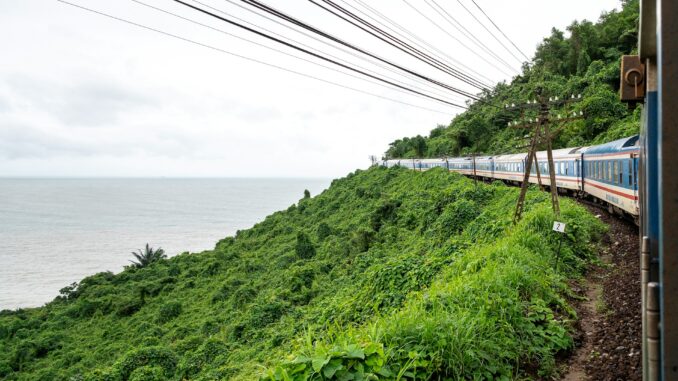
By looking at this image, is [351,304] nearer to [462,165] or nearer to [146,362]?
[146,362]

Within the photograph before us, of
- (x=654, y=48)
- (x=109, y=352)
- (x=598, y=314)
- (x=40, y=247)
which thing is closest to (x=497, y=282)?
(x=598, y=314)

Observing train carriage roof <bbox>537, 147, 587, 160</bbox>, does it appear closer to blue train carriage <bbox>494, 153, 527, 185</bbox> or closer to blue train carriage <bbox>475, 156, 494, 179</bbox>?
blue train carriage <bbox>494, 153, 527, 185</bbox>

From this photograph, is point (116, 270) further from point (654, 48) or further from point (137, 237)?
point (654, 48)

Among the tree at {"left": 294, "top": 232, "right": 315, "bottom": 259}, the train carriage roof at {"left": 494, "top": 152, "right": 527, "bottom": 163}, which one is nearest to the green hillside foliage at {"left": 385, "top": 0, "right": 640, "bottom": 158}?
the train carriage roof at {"left": 494, "top": 152, "right": 527, "bottom": 163}

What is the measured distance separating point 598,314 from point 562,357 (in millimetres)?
1590

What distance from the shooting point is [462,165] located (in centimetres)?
3672

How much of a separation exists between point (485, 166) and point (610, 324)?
2763cm

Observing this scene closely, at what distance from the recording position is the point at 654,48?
1.74m

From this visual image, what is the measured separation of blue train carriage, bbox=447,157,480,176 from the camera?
1393 inches

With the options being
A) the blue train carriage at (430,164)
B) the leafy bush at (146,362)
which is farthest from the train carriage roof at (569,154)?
the leafy bush at (146,362)

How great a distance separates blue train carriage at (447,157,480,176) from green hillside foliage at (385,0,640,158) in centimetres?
403

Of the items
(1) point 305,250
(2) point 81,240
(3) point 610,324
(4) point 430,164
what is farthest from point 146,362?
(2) point 81,240

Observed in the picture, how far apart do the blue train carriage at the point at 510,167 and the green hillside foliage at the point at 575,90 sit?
215 inches

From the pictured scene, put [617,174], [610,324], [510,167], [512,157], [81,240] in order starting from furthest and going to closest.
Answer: [81,240] → [510,167] → [512,157] → [617,174] → [610,324]
